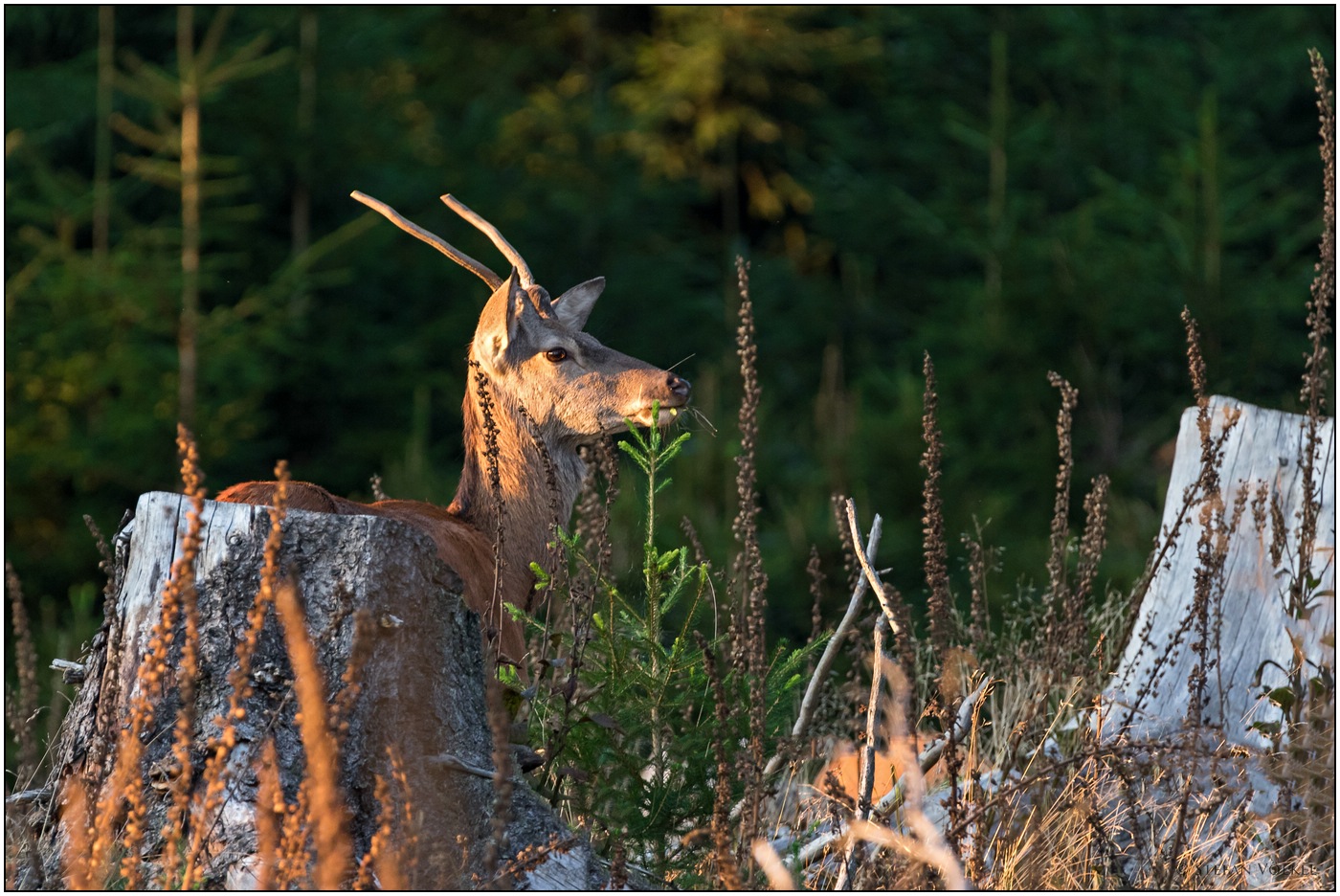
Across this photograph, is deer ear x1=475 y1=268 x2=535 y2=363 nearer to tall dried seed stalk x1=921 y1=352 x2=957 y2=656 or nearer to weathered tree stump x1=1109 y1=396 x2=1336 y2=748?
tall dried seed stalk x1=921 y1=352 x2=957 y2=656

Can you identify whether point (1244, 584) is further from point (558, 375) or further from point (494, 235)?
point (494, 235)

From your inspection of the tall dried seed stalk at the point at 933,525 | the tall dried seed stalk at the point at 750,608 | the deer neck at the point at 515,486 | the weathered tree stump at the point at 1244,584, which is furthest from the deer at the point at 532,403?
the weathered tree stump at the point at 1244,584

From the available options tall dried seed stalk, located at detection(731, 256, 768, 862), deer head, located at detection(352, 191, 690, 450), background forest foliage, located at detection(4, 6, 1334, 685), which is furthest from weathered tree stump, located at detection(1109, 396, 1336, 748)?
background forest foliage, located at detection(4, 6, 1334, 685)

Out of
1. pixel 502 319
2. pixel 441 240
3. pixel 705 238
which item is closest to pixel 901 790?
pixel 441 240

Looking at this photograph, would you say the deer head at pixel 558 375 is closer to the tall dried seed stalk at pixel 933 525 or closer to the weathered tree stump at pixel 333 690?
the tall dried seed stalk at pixel 933 525

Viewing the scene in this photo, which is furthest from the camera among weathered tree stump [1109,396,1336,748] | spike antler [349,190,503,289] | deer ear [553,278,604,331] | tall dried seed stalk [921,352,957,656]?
deer ear [553,278,604,331]

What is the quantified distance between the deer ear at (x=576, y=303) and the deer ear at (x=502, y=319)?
262 mm

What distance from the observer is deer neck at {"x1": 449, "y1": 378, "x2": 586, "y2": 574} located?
511 centimetres

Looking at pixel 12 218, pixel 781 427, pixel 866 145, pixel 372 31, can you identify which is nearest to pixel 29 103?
pixel 12 218

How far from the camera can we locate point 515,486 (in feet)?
17.2

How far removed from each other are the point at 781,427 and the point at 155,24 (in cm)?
638

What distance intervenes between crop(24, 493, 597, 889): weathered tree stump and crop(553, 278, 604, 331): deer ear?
2.30m

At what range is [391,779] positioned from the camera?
3303 millimetres

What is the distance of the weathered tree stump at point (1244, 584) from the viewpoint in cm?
506
